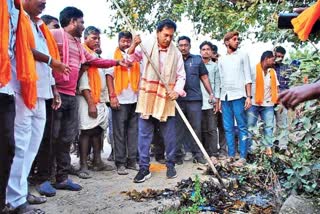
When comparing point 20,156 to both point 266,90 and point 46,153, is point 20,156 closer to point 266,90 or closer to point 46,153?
point 46,153

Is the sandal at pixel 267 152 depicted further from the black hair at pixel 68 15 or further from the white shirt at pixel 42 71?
the black hair at pixel 68 15

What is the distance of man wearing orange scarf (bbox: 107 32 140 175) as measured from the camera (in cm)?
561

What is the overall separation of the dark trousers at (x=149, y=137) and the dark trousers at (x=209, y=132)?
5.02ft

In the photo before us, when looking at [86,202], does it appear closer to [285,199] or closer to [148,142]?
[148,142]

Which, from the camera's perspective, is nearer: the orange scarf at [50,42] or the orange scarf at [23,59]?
the orange scarf at [23,59]

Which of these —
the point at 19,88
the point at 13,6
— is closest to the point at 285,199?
the point at 19,88

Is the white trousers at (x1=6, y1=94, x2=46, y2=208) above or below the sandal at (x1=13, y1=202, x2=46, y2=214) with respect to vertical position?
above

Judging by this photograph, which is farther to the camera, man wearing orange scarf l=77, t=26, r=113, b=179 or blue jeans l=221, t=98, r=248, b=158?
blue jeans l=221, t=98, r=248, b=158

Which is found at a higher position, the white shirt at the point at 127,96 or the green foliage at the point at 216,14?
the green foliage at the point at 216,14

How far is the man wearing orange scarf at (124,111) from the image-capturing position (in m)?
5.61

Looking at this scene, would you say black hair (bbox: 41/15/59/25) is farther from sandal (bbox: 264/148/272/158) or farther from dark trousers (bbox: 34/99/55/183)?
sandal (bbox: 264/148/272/158)

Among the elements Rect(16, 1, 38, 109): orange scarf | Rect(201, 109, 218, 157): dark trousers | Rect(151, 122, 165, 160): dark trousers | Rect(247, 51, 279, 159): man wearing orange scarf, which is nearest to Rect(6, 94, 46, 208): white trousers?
Rect(16, 1, 38, 109): orange scarf

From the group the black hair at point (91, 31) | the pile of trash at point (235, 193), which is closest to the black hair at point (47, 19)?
the black hair at point (91, 31)

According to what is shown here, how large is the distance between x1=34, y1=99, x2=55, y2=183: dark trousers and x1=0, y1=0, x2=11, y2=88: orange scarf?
4.08 ft
